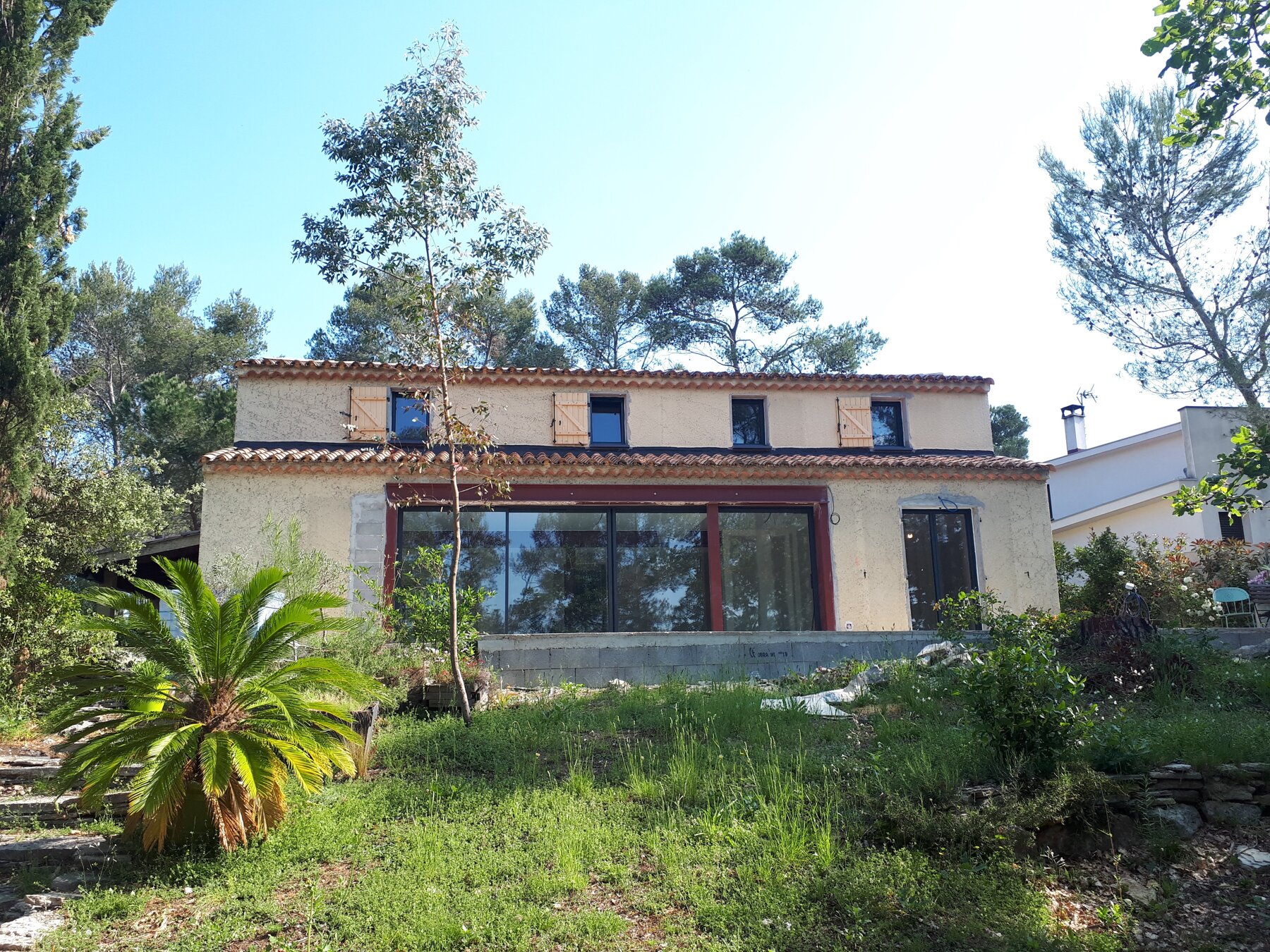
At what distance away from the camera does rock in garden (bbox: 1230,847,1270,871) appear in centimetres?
657

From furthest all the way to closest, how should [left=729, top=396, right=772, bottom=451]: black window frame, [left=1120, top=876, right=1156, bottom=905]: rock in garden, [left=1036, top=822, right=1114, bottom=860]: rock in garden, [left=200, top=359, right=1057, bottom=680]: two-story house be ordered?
[left=729, top=396, right=772, bottom=451]: black window frame → [left=200, top=359, right=1057, bottom=680]: two-story house → [left=1036, top=822, right=1114, bottom=860]: rock in garden → [left=1120, top=876, right=1156, bottom=905]: rock in garden

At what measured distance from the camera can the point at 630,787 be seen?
769 centimetres

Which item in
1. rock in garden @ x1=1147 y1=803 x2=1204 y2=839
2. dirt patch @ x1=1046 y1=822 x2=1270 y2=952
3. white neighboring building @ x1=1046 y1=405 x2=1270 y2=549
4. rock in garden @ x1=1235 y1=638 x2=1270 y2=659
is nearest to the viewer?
dirt patch @ x1=1046 y1=822 x2=1270 y2=952

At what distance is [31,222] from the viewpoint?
41.3 feet

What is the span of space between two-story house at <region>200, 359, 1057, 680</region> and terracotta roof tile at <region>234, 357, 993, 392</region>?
43mm

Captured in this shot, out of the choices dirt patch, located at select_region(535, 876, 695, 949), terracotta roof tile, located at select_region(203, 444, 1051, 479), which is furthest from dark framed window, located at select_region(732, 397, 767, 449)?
dirt patch, located at select_region(535, 876, 695, 949)

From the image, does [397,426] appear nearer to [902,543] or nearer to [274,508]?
[274,508]

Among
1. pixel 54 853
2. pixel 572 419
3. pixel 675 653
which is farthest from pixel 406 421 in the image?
pixel 54 853

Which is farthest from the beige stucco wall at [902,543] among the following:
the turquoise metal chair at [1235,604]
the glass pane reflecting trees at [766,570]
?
the turquoise metal chair at [1235,604]

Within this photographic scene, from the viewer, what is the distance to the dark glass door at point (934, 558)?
667 inches

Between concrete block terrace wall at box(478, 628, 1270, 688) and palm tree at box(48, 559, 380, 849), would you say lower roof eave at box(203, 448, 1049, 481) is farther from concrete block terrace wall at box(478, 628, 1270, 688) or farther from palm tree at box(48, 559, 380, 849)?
palm tree at box(48, 559, 380, 849)

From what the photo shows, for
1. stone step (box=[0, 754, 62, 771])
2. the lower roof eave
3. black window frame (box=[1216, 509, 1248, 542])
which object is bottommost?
stone step (box=[0, 754, 62, 771])

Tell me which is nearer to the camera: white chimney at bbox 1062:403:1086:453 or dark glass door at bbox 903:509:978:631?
dark glass door at bbox 903:509:978:631

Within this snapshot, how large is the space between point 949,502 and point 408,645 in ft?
34.6
